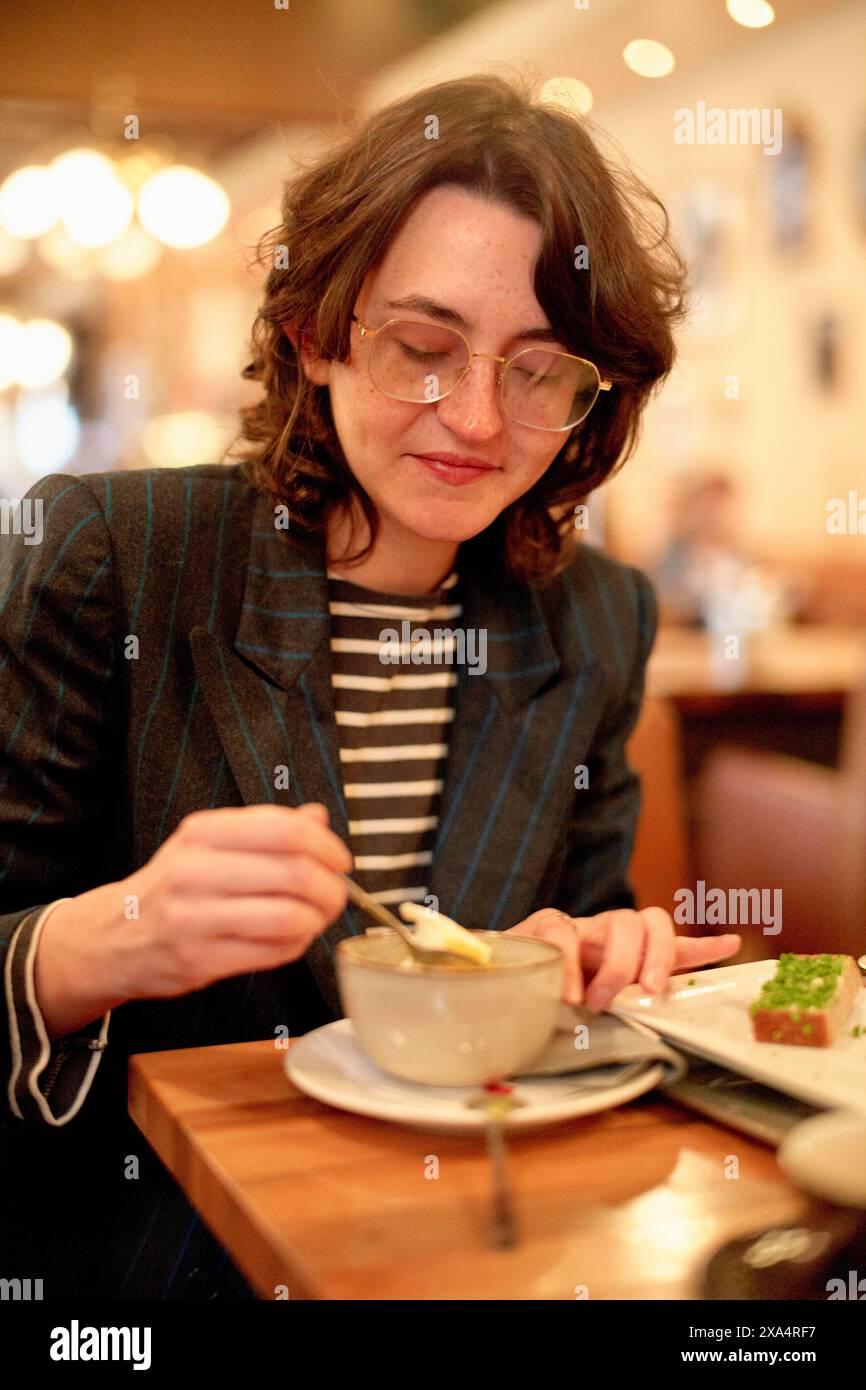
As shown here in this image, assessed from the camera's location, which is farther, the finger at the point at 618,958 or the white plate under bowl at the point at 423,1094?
the finger at the point at 618,958

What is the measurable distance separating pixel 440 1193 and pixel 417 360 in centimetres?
79

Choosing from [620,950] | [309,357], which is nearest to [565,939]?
[620,950]

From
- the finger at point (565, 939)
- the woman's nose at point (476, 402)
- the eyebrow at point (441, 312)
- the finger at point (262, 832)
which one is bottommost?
the finger at point (565, 939)

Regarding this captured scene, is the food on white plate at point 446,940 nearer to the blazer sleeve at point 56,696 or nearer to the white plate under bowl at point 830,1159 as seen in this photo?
the white plate under bowl at point 830,1159

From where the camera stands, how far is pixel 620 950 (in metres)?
0.95

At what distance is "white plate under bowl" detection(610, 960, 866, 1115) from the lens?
31.2 inches

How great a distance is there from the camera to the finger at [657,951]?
95cm

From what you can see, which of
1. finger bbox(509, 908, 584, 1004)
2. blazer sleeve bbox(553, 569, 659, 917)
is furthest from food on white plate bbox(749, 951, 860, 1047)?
blazer sleeve bbox(553, 569, 659, 917)

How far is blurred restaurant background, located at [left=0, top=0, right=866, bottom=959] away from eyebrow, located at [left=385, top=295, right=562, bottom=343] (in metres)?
0.35

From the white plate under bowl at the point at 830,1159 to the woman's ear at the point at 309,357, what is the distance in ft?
3.13

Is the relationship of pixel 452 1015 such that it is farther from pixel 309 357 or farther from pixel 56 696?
pixel 309 357

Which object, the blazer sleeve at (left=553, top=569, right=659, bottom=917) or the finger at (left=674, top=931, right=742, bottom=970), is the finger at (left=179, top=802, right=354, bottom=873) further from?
the blazer sleeve at (left=553, top=569, right=659, bottom=917)

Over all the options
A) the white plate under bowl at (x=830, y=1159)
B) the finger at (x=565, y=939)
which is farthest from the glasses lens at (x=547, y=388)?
the white plate under bowl at (x=830, y=1159)

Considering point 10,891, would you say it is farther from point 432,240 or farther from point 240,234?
point 240,234
